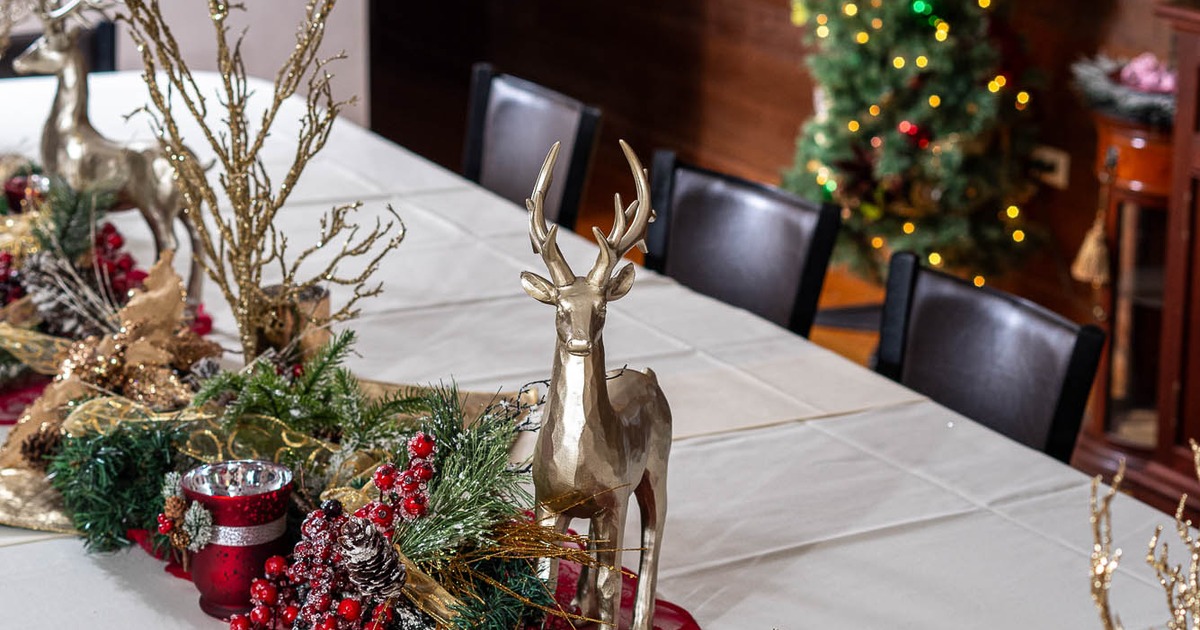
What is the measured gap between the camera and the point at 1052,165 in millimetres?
3533

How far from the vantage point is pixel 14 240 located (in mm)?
1640

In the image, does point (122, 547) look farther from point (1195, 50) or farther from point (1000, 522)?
point (1195, 50)

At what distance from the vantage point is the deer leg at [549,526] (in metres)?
0.93

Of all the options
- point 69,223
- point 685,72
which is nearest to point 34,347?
point 69,223

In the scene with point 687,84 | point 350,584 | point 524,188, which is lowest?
point 687,84

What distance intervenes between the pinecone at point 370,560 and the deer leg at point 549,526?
0.09 meters

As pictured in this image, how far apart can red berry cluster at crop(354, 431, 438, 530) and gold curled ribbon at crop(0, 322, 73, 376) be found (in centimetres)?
60

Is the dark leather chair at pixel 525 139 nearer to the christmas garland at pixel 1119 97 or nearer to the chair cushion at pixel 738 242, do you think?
the chair cushion at pixel 738 242

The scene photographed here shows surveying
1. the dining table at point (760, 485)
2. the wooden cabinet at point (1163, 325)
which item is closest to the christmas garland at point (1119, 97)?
the wooden cabinet at point (1163, 325)

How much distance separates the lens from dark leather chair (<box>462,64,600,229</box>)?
2363 mm

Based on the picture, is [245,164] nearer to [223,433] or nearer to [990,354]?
[223,433]

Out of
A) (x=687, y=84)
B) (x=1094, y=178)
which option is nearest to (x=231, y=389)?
(x=1094, y=178)

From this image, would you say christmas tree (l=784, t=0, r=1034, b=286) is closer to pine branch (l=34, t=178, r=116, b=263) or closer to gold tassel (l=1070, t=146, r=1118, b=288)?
gold tassel (l=1070, t=146, r=1118, b=288)

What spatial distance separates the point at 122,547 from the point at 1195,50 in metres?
2.15
